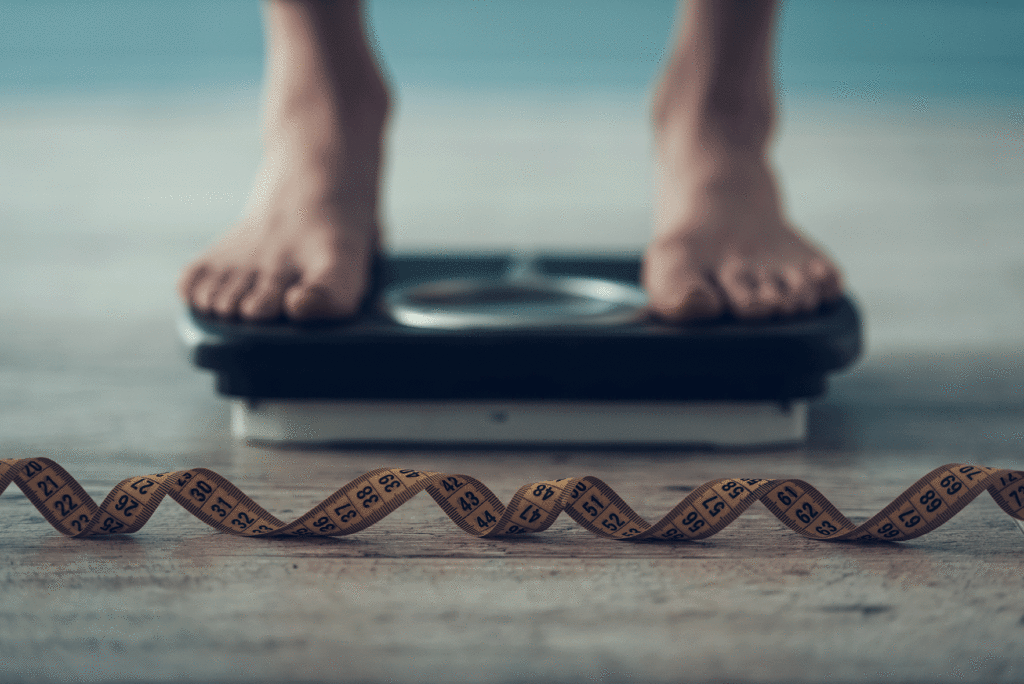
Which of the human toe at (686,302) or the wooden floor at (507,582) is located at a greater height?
the human toe at (686,302)

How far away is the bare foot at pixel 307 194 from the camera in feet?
3.59

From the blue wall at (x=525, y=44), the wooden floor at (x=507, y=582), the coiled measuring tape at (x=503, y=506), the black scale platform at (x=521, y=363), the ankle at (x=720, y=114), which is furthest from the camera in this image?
the blue wall at (x=525, y=44)

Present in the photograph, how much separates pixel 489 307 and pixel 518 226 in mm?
1058

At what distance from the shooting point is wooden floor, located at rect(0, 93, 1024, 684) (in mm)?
640

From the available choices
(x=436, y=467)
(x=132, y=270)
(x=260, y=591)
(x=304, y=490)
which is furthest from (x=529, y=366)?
(x=132, y=270)

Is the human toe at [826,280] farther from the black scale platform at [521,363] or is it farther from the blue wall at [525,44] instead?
the blue wall at [525,44]

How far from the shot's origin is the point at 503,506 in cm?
85

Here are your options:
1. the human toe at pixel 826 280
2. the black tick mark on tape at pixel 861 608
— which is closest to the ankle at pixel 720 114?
the human toe at pixel 826 280

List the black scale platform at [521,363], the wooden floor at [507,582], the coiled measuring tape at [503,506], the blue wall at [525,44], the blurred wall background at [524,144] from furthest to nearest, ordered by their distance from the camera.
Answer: the blue wall at [525,44] → the blurred wall background at [524,144] → the black scale platform at [521,363] → the coiled measuring tape at [503,506] → the wooden floor at [507,582]

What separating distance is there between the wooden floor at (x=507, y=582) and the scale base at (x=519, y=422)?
3cm

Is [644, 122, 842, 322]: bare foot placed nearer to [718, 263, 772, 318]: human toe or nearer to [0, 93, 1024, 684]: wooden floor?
[718, 263, 772, 318]: human toe

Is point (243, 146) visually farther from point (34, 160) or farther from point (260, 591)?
point (260, 591)

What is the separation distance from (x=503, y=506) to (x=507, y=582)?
115 mm

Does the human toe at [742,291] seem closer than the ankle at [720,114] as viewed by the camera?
Yes
